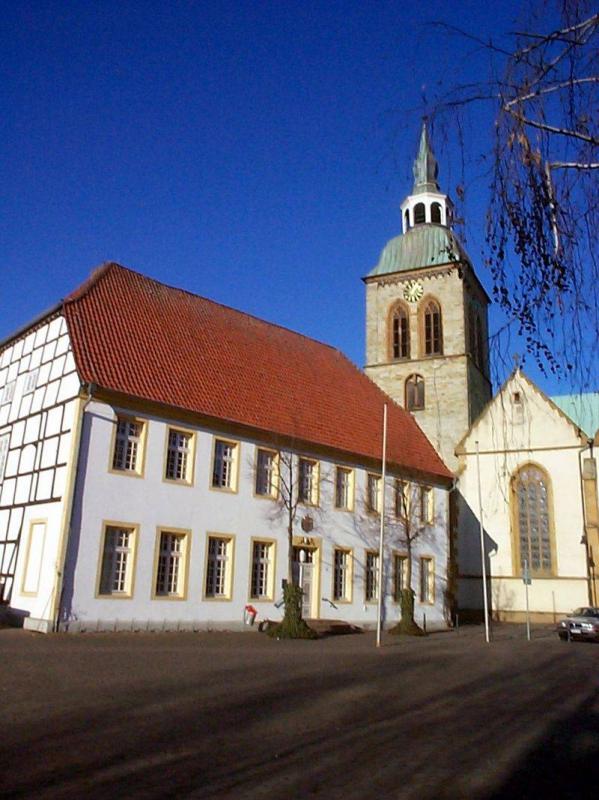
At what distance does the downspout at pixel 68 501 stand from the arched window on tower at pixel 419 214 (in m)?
32.7

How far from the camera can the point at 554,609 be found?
35.7 metres

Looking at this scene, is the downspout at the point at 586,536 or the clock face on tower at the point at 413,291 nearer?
the downspout at the point at 586,536

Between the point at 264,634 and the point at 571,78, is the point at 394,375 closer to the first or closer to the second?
the point at 264,634

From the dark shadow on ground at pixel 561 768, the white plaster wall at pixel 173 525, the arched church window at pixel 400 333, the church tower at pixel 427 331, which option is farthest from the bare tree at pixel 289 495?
the arched church window at pixel 400 333

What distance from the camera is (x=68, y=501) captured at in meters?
19.5

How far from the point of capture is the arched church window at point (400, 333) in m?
45.1

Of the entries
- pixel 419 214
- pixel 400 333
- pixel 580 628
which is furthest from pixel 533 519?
pixel 419 214

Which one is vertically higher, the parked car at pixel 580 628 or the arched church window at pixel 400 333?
the arched church window at pixel 400 333

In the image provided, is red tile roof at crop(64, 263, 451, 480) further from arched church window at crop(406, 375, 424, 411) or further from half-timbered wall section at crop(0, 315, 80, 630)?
arched church window at crop(406, 375, 424, 411)

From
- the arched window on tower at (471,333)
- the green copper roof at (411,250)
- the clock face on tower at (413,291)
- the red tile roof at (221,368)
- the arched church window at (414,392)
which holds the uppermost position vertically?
the green copper roof at (411,250)

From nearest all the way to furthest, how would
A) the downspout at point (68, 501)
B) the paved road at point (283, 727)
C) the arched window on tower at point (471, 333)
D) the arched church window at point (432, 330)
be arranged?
the paved road at point (283, 727) < the downspout at point (68, 501) < the arched window on tower at point (471, 333) < the arched church window at point (432, 330)

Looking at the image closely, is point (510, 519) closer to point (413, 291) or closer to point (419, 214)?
point (413, 291)

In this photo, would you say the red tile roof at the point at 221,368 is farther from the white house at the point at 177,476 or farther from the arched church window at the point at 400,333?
the arched church window at the point at 400,333

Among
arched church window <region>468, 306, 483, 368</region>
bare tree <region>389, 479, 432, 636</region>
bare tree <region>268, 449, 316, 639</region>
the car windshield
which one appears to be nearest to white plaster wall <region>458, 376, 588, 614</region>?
arched church window <region>468, 306, 483, 368</region>
